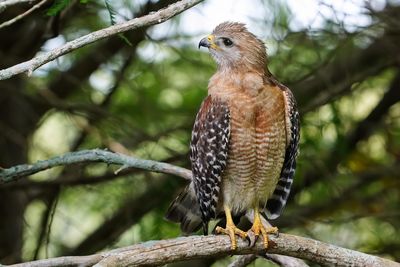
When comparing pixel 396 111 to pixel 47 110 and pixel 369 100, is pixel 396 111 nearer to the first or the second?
pixel 369 100

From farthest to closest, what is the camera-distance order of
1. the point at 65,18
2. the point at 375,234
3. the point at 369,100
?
the point at 369,100
the point at 375,234
the point at 65,18

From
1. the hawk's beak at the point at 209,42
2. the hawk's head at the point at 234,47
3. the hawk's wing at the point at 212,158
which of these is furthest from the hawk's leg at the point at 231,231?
the hawk's beak at the point at 209,42

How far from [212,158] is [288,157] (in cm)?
59

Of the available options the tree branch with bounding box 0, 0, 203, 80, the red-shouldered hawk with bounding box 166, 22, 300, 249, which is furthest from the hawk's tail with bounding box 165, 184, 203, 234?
Result: the tree branch with bounding box 0, 0, 203, 80

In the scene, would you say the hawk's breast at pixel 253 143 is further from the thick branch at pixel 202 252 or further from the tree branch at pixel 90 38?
the tree branch at pixel 90 38

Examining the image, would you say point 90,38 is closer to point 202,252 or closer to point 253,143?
point 202,252

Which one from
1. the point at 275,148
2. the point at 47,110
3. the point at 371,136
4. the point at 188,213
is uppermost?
the point at 275,148

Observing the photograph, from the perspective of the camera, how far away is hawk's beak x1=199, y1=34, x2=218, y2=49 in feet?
21.4

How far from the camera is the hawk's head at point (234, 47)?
21.4 ft

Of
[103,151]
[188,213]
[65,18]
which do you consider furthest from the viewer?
[65,18]

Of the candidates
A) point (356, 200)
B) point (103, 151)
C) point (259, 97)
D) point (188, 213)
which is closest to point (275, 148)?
point (259, 97)

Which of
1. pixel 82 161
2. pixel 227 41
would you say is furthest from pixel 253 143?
pixel 82 161

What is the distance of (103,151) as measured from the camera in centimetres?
610

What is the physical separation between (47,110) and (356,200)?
119 inches
